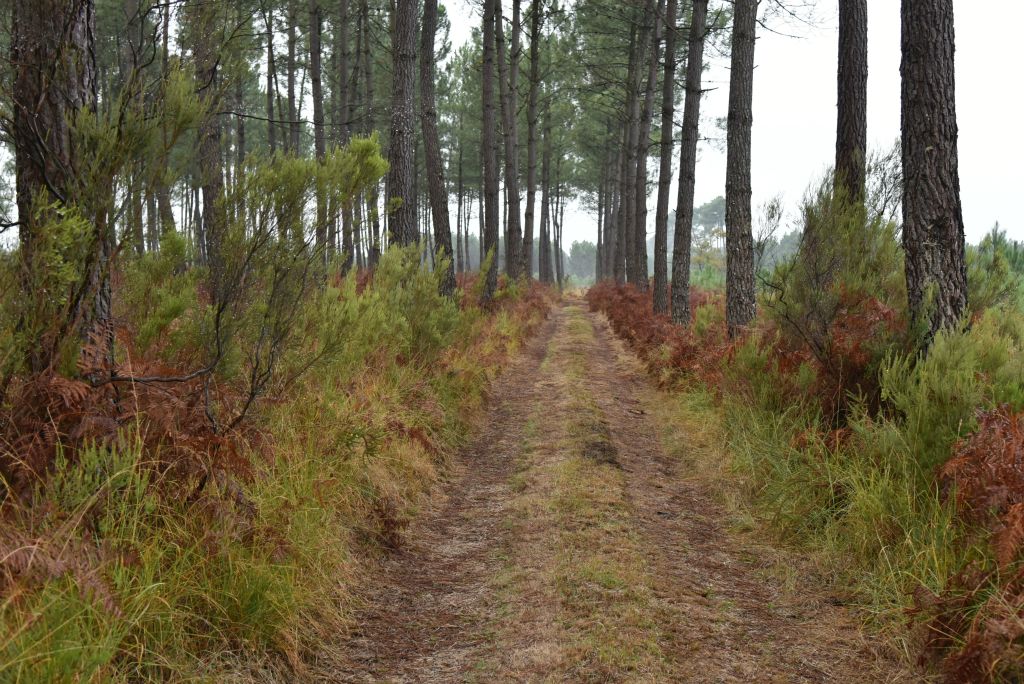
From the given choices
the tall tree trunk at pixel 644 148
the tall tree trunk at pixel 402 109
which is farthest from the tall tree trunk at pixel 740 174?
the tall tree trunk at pixel 644 148

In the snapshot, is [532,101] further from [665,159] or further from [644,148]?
[665,159]

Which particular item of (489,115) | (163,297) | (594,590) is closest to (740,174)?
(489,115)

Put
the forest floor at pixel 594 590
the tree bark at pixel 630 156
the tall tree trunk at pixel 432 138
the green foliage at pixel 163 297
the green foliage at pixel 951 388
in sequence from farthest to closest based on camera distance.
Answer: the tree bark at pixel 630 156 < the tall tree trunk at pixel 432 138 < the green foliage at pixel 951 388 < the green foliage at pixel 163 297 < the forest floor at pixel 594 590

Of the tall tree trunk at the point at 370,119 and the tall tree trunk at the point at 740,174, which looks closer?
the tall tree trunk at the point at 370,119

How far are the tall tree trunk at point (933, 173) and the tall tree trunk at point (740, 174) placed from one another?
14.5 ft

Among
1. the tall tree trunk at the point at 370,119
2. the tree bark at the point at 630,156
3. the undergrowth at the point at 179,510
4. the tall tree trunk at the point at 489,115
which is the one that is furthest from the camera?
the tree bark at the point at 630,156

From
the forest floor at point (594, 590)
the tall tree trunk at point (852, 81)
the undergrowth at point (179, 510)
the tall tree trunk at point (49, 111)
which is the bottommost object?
the forest floor at point (594, 590)

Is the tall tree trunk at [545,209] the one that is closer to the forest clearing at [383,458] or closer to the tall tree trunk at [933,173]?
the forest clearing at [383,458]

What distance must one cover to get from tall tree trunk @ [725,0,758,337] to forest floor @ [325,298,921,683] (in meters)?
3.70

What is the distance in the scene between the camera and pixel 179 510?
3299 mm

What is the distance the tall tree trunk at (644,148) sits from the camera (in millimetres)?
16828

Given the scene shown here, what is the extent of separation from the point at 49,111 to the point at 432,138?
984cm

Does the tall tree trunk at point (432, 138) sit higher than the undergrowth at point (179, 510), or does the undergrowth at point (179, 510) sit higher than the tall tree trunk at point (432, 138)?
the tall tree trunk at point (432, 138)

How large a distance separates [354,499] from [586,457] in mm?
2386
